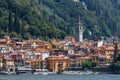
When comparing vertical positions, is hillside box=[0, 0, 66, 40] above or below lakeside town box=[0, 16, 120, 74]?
above

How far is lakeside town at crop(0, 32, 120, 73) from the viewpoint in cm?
12388

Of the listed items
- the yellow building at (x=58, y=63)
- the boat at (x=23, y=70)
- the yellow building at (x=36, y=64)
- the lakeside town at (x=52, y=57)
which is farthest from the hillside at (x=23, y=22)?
the boat at (x=23, y=70)

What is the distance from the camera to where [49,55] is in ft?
436

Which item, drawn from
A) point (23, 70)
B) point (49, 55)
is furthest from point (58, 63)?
point (49, 55)

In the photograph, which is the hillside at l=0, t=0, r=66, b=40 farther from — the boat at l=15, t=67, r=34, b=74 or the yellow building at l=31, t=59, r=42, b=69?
the boat at l=15, t=67, r=34, b=74

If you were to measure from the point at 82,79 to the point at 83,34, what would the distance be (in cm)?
8806

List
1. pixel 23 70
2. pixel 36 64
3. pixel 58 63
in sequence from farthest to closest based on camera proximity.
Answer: pixel 36 64, pixel 58 63, pixel 23 70

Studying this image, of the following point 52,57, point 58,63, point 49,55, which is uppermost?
point 49,55

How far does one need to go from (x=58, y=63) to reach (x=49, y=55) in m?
8.04

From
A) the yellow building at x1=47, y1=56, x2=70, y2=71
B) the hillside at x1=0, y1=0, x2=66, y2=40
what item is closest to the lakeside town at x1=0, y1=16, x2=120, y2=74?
the yellow building at x1=47, y1=56, x2=70, y2=71

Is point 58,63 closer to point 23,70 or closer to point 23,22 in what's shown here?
point 23,70

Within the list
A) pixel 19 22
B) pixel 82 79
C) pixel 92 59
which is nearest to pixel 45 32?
pixel 19 22

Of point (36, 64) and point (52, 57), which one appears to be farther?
point (52, 57)

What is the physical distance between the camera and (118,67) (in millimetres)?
118250
